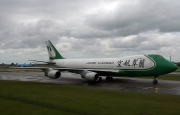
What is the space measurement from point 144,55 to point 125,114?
1850 cm

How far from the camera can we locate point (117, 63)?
29.5 m

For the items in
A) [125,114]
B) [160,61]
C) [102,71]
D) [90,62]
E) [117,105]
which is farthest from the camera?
[90,62]

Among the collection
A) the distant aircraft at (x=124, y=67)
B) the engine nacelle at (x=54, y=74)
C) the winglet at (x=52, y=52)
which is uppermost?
the winglet at (x=52, y=52)

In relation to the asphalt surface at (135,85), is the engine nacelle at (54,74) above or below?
above

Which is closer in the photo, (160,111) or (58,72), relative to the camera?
(160,111)

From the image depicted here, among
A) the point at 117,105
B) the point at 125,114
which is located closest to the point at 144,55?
the point at 117,105

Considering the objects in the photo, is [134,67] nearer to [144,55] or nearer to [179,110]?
[144,55]

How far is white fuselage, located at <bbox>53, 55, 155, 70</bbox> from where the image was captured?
1047 inches

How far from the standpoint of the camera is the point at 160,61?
83.8 ft

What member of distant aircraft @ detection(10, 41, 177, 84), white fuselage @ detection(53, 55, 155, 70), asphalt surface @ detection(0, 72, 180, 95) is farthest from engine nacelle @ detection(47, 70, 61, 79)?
white fuselage @ detection(53, 55, 155, 70)

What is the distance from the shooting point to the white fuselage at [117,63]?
26.6m

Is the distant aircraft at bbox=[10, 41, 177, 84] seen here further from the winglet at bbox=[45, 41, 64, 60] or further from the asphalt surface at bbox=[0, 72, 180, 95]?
the winglet at bbox=[45, 41, 64, 60]

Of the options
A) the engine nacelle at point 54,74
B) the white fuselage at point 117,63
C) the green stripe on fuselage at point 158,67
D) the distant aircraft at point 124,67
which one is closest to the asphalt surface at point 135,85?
the engine nacelle at point 54,74

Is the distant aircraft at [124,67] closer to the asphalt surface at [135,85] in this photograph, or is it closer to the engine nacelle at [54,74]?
the engine nacelle at [54,74]
